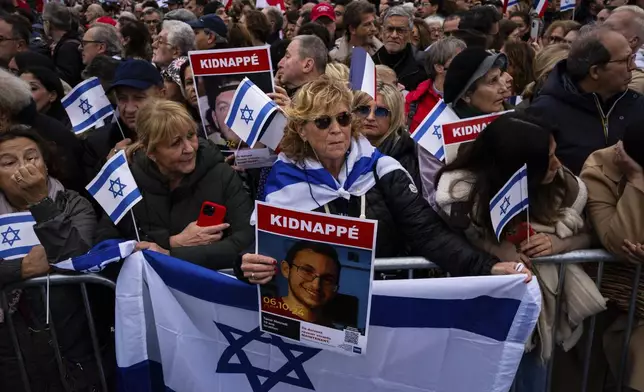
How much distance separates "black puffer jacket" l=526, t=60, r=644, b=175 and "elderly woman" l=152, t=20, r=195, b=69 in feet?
12.8

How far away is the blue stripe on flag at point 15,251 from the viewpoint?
10.7ft

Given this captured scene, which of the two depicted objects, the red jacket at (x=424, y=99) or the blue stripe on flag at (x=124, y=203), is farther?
the red jacket at (x=424, y=99)

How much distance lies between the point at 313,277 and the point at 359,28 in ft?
17.5

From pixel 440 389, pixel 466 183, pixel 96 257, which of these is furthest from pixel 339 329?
pixel 96 257

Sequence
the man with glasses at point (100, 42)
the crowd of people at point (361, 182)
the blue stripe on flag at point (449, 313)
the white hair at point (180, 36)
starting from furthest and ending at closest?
the man with glasses at point (100, 42)
the white hair at point (180, 36)
the crowd of people at point (361, 182)
the blue stripe on flag at point (449, 313)

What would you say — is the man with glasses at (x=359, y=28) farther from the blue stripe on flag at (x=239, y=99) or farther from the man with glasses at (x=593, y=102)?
the blue stripe on flag at (x=239, y=99)

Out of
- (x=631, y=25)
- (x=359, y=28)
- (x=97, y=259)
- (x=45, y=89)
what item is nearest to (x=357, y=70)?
(x=97, y=259)

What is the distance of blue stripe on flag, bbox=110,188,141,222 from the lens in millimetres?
3307

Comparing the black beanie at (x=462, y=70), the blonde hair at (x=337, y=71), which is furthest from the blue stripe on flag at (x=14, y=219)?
the black beanie at (x=462, y=70)

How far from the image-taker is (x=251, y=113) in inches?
149

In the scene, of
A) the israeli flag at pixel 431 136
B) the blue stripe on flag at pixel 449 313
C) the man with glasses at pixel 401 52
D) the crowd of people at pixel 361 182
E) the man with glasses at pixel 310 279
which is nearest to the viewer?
the man with glasses at pixel 310 279

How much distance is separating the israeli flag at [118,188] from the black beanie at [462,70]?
2214mm

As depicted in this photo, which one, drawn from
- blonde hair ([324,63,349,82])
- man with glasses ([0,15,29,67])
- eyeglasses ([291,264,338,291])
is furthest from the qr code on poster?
man with glasses ([0,15,29,67])

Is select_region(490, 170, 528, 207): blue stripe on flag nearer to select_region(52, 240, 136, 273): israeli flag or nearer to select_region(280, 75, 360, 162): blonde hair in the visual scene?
select_region(280, 75, 360, 162): blonde hair
